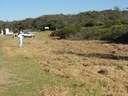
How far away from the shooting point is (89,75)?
49.0 feet

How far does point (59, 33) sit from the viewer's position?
71312mm

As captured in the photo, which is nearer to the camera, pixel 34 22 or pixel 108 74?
pixel 108 74

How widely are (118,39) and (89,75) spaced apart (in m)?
36.3

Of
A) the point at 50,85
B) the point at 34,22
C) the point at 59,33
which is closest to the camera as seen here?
the point at 50,85

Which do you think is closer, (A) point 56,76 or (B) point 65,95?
(B) point 65,95

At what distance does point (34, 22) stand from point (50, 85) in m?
136

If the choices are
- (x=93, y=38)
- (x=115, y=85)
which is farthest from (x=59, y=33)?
(x=115, y=85)

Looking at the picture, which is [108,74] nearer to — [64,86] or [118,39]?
[64,86]

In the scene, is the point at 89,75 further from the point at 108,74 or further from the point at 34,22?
the point at 34,22

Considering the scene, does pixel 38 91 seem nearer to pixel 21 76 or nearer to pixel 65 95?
pixel 65 95

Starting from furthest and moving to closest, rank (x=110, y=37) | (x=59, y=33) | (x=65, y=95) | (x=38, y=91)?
(x=59, y=33) → (x=110, y=37) → (x=38, y=91) → (x=65, y=95)

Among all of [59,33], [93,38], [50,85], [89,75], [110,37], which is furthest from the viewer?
[59,33]

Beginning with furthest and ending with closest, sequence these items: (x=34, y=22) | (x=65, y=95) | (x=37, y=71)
Result: 1. (x=34, y=22)
2. (x=37, y=71)
3. (x=65, y=95)

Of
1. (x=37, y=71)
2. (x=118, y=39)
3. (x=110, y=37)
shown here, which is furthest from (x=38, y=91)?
(x=110, y=37)
